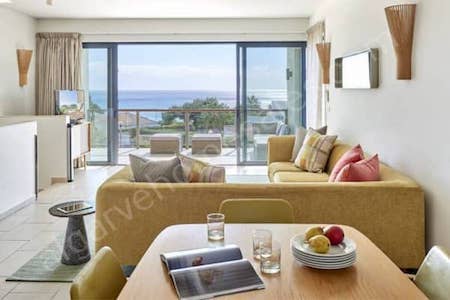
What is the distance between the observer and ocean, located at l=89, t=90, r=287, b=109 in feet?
25.3

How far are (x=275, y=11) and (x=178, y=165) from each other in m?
4.49

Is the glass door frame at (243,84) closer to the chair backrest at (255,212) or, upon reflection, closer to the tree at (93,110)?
the tree at (93,110)

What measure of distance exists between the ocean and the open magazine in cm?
627

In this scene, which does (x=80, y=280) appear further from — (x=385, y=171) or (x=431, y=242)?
(x=385, y=171)

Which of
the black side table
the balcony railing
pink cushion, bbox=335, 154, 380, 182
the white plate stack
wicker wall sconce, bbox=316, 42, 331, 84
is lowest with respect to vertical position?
the black side table

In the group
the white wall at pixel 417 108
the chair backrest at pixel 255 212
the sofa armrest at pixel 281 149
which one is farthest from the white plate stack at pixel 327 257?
the sofa armrest at pixel 281 149

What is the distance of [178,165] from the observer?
307 cm

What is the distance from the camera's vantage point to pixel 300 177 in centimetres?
446

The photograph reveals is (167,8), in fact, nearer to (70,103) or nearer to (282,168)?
(70,103)

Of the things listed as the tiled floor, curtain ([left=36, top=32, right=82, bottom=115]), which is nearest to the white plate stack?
the tiled floor

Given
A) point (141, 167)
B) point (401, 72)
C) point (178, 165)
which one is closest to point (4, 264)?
point (141, 167)

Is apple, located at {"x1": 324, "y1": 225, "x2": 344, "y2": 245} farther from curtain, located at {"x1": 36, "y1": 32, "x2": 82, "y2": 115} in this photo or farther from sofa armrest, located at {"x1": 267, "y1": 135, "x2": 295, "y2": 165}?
curtain, located at {"x1": 36, "y1": 32, "x2": 82, "y2": 115}

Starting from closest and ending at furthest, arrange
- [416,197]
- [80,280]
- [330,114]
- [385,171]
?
[80,280], [416,197], [385,171], [330,114]

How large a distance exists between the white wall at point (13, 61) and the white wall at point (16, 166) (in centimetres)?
147
